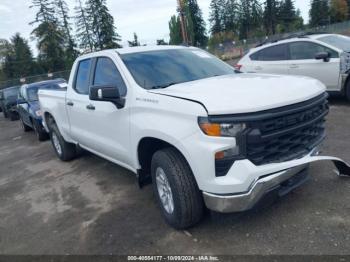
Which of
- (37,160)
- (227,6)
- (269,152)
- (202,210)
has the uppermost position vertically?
(227,6)

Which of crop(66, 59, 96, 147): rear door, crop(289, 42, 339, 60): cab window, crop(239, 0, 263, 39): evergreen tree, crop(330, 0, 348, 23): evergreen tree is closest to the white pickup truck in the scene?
crop(66, 59, 96, 147): rear door

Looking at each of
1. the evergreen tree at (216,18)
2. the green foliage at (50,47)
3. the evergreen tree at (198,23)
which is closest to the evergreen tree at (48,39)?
the green foliage at (50,47)

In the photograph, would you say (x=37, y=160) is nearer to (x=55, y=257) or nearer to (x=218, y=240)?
(x=55, y=257)

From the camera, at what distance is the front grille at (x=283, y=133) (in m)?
2.96

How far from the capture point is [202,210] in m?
3.44

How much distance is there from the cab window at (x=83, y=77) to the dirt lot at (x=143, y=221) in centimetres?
149

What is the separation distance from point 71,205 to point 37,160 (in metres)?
3.40

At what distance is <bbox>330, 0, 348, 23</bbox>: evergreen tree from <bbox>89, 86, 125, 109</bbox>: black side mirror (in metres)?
91.4

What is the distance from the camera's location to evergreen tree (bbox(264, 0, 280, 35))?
238 feet

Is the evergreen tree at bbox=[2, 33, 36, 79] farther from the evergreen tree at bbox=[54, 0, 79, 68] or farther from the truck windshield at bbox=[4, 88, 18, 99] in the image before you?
the truck windshield at bbox=[4, 88, 18, 99]

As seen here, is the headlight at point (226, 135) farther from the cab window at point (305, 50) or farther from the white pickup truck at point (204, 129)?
the cab window at point (305, 50)

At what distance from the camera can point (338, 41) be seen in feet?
27.0

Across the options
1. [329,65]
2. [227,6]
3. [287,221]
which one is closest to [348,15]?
[227,6]

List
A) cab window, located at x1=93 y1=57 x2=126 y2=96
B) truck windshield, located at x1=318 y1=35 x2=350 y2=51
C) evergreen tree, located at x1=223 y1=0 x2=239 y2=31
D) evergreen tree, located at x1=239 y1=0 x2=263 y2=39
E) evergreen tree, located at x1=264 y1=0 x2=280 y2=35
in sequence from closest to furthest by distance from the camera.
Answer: cab window, located at x1=93 y1=57 x2=126 y2=96 < truck windshield, located at x1=318 y1=35 x2=350 y2=51 < evergreen tree, located at x1=264 y1=0 x2=280 y2=35 < evergreen tree, located at x1=239 y1=0 x2=263 y2=39 < evergreen tree, located at x1=223 y1=0 x2=239 y2=31
